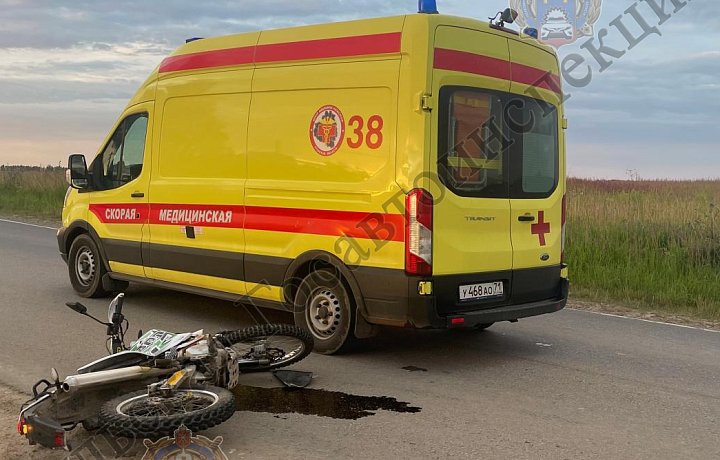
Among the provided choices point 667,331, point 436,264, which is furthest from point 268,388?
point 667,331

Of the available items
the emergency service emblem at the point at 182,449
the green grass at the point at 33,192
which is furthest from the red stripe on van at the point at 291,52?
the green grass at the point at 33,192

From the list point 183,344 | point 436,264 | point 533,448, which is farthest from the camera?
point 436,264

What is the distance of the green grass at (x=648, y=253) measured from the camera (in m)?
9.91

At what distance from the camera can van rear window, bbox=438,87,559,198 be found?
244 inches

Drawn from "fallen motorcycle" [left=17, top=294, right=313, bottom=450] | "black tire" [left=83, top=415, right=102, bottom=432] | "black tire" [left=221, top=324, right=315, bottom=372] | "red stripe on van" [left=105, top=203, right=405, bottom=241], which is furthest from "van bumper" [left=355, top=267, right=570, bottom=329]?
"black tire" [left=83, top=415, right=102, bottom=432]

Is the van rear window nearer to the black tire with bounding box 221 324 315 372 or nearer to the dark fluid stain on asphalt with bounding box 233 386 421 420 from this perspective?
the black tire with bounding box 221 324 315 372

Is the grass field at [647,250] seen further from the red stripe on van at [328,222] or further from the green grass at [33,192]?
the green grass at [33,192]

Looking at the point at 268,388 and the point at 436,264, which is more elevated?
the point at 436,264

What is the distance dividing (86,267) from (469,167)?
5.24 metres

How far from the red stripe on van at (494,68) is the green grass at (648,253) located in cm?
385

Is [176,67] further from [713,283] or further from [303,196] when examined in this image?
[713,283]

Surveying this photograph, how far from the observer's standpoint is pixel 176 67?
809 centimetres

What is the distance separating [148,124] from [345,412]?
450 cm

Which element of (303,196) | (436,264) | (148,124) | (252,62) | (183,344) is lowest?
(183,344)
